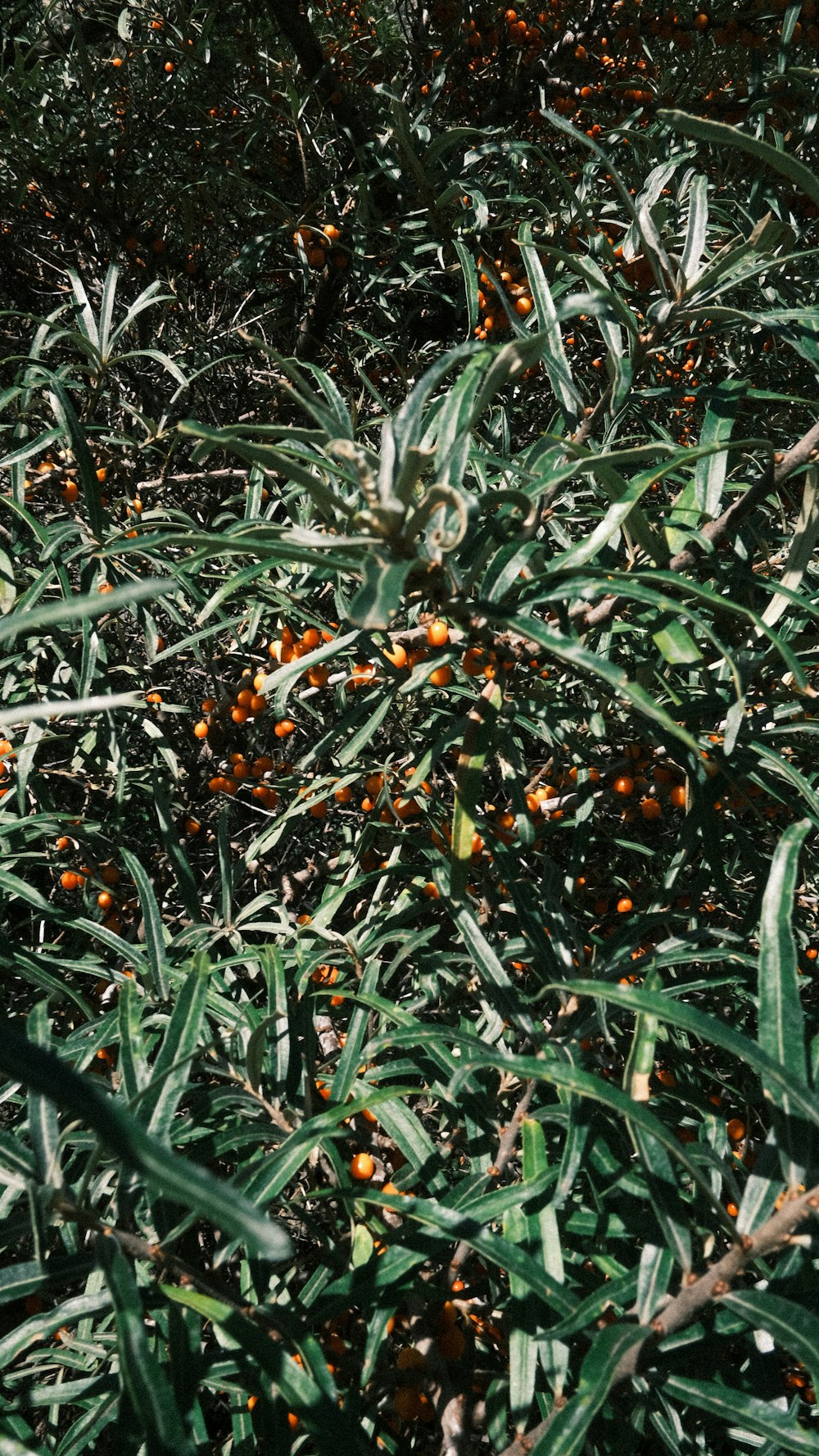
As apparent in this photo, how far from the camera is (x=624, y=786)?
129 cm

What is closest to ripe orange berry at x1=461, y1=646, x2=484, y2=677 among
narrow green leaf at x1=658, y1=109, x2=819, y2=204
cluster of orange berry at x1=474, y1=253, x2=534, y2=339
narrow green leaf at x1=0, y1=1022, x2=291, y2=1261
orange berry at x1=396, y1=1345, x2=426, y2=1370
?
narrow green leaf at x1=658, y1=109, x2=819, y2=204

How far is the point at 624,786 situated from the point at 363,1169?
0.63m

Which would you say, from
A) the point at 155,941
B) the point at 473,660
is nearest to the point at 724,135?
the point at 473,660

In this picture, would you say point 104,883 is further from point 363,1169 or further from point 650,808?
point 650,808

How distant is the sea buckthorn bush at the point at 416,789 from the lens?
2.44ft

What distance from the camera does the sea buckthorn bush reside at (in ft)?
2.44

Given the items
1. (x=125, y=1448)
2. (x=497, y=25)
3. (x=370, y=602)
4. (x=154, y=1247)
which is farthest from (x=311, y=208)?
(x=125, y=1448)

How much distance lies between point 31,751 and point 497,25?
2622 mm

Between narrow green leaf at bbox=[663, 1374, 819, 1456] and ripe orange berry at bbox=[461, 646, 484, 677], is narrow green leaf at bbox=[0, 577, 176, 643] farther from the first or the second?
narrow green leaf at bbox=[663, 1374, 819, 1456]

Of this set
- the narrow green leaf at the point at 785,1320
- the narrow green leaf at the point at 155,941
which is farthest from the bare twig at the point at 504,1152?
the narrow green leaf at the point at 155,941

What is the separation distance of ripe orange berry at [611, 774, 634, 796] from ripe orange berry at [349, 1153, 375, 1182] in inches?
24.2

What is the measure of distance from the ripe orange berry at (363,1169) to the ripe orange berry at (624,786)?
62 centimetres

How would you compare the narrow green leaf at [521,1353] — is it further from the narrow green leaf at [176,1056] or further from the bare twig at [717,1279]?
the narrow green leaf at [176,1056]

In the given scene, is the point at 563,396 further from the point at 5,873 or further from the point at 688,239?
the point at 5,873
